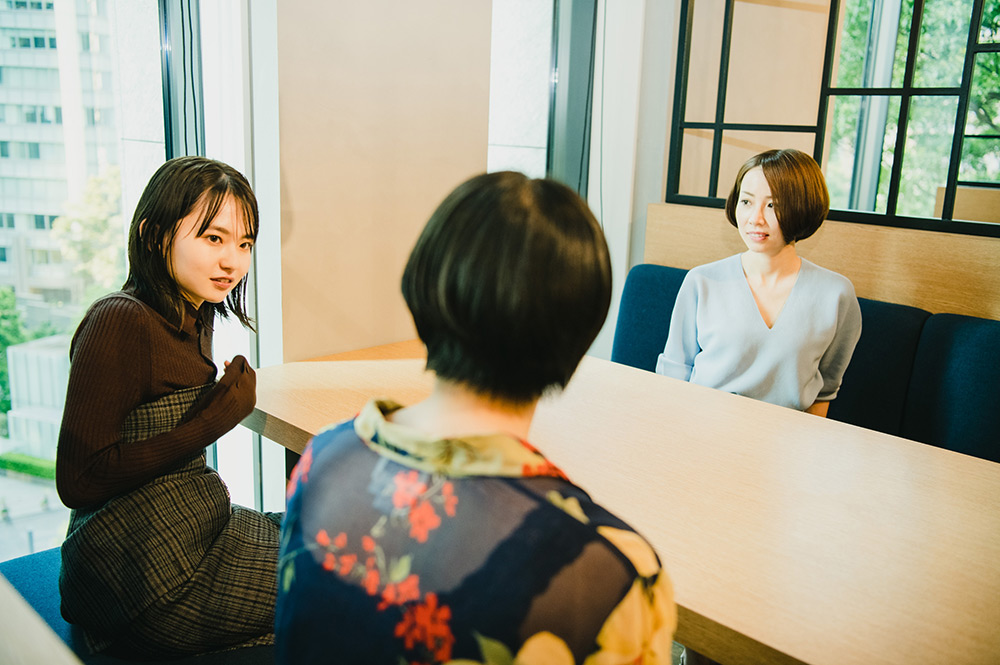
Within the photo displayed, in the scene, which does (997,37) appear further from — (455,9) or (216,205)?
(216,205)

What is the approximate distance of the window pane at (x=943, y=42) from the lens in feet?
11.3

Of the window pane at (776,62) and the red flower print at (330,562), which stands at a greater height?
the window pane at (776,62)

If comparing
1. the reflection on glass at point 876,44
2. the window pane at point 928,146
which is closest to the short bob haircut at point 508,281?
the window pane at point 928,146

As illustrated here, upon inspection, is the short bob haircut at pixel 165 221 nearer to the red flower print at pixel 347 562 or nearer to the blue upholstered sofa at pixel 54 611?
the blue upholstered sofa at pixel 54 611

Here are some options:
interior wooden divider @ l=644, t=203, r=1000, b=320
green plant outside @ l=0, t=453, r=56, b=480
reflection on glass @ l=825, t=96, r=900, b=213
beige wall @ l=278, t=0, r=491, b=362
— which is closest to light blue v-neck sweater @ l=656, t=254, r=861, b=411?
interior wooden divider @ l=644, t=203, r=1000, b=320

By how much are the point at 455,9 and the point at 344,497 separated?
1.65 m

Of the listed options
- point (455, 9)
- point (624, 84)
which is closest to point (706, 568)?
point (455, 9)

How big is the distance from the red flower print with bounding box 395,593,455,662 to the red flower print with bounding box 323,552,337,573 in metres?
0.08

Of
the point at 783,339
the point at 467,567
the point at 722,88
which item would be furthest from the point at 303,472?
the point at 722,88

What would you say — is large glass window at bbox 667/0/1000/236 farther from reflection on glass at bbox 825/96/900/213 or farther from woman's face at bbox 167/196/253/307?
woman's face at bbox 167/196/253/307

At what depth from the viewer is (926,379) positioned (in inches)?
74.5

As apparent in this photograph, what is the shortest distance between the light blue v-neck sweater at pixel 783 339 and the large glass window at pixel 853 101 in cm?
47

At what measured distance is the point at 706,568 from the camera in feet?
3.05

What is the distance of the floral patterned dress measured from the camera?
0.57m
